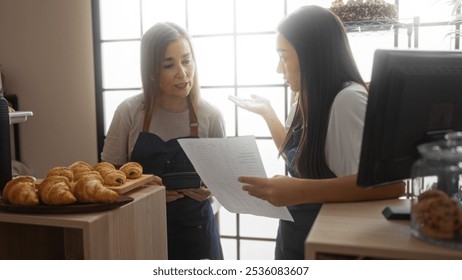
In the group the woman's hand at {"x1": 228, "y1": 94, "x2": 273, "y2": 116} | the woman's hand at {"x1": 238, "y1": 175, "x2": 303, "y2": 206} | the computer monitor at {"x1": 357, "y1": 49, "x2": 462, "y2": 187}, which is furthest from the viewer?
the woman's hand at {"x1": 228, "y1": 94, "x2": 273, "y2": 116}

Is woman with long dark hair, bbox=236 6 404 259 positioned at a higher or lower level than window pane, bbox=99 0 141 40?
lower

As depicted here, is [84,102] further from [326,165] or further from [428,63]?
[428,63]

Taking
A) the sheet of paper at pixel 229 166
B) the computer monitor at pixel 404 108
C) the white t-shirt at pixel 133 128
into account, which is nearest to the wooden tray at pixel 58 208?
the sheet of paper at pixel 229 166

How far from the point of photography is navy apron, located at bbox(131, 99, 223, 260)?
191 cm

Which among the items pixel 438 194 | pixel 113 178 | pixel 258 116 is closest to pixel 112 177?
pixel 113 178

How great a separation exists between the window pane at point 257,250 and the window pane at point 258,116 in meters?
0.77

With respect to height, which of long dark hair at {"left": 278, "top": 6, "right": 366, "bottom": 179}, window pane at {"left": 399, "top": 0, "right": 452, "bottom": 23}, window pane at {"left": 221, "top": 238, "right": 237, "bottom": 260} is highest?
window pane at {"left": 399, "top": 0, "right": 452, "bottom": 23}

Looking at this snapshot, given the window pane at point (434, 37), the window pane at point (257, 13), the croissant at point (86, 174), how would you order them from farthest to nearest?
the window pane at point (257, 13)
the window pane at point (434, 37)
the croissant at point (86, 174)

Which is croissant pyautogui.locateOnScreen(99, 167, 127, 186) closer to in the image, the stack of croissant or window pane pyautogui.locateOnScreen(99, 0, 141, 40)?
the stack of croissant

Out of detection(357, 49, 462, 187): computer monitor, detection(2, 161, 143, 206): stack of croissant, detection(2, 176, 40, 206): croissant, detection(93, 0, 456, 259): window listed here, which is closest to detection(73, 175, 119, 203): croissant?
detection(2, 161, 143, 206): stack of croissant

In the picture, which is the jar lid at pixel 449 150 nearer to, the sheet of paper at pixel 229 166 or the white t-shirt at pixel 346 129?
the white t-shirt at pixel 346 129

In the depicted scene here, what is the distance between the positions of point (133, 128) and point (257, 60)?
4.43ft

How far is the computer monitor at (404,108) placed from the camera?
90 cm

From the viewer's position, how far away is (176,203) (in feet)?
6.26
